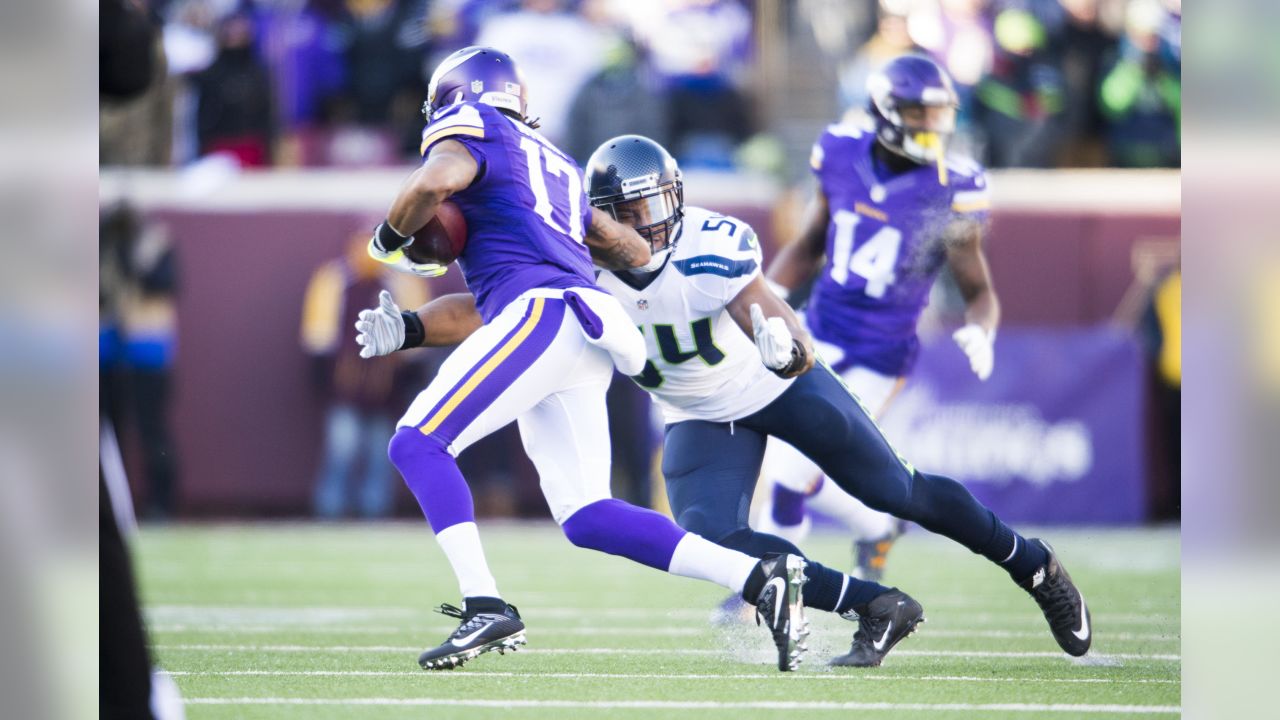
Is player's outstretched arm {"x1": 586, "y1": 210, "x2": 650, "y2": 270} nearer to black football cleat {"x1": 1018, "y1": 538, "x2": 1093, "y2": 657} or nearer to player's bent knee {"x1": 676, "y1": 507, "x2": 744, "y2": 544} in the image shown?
player's bent knee {"x1": 676, "y1": 507, "x2": 744, "y2": 544}

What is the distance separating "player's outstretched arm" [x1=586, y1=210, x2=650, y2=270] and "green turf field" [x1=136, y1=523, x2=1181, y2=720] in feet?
3.48

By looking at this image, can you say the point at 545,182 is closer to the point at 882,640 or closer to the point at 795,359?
the point at 795,359

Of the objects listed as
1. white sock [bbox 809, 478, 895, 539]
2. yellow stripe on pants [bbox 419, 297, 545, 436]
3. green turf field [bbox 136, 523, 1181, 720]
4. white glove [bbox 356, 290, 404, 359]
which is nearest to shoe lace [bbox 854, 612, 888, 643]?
green turf field [bbox 136, 523, 1181, 720]

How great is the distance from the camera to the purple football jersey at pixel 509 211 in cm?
430

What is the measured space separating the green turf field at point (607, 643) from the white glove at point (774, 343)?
0.78m

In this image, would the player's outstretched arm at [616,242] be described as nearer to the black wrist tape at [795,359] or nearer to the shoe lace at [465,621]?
the black wrist tape at [795,359]

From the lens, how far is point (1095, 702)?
12.9ft

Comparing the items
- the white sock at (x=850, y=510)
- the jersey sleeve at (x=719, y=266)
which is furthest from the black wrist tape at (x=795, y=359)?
the white sock at (x=850, y=510)

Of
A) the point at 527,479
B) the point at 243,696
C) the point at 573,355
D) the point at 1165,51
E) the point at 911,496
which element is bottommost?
the point at 527,479

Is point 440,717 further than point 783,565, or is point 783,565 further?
point 783,565

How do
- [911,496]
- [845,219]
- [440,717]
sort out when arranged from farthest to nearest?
[845,219] < [911,496] < [440,717]
